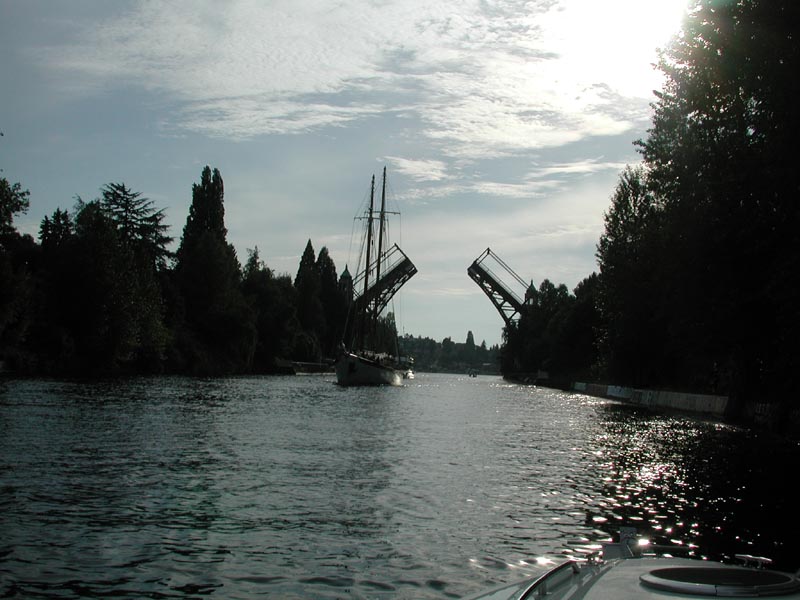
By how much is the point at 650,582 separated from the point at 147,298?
76170 mm

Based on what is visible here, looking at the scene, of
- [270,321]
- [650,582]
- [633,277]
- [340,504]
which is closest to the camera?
[650,582]

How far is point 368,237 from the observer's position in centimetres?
8062

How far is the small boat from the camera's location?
458cm

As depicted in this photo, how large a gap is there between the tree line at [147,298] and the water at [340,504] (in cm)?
4113

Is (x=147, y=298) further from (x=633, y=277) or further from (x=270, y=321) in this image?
(x=633, y=277)

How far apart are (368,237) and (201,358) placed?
2404 centimetres

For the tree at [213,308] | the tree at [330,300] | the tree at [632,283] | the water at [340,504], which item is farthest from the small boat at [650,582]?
the tree at [330,300]

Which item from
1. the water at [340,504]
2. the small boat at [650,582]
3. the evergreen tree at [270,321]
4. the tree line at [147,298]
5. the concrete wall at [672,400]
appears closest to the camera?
the small boat at [650,582]

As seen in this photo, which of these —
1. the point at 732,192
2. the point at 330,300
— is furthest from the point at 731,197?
the point at 330,300

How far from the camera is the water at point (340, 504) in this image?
923 centimetres

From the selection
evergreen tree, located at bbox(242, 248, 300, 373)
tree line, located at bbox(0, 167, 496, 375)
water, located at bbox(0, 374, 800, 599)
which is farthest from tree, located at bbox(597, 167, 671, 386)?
evergreen tree, located at bbox(242, 248, 300, 373)

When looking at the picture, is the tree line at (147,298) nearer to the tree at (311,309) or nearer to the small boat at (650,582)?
the tree at (311,309)

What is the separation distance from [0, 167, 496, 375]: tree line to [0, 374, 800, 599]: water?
135 ft

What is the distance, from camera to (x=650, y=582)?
4.86m
